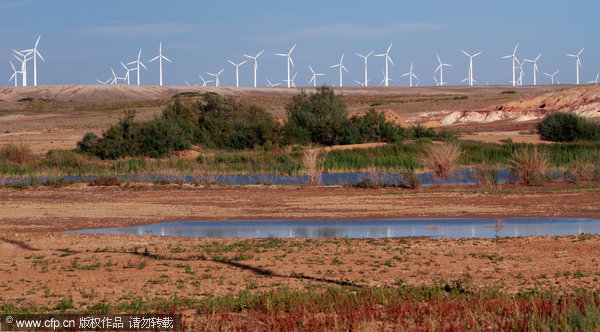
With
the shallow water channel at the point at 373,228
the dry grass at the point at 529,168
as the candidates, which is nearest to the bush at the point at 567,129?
the dry grass at the point at 529,168

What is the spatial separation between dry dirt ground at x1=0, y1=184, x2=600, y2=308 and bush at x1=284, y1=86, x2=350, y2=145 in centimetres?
2283

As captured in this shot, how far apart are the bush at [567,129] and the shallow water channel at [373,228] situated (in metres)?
32.6

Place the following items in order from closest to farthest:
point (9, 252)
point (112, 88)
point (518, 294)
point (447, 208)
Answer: point (518, 294)
point (9, 252)
point (447, 208)
point (112, 88)

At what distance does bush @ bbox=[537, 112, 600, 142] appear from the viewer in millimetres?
50656

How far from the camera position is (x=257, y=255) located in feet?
47.4

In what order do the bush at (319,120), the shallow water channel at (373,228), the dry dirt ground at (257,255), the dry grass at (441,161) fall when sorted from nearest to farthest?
the dry dirt ground at (257,255), the shallow water channel at (373,228), the dry grass at (441,161), the bush at (319,120)

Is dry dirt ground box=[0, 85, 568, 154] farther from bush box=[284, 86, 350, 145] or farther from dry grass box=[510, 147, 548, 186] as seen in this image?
dry grass box=[510, 147, 548, 186]

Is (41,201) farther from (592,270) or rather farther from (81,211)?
(592,270)

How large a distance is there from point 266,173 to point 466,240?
18505 mm

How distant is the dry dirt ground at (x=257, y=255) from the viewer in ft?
37.6

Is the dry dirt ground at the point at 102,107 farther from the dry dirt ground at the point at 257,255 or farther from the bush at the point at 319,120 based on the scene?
the dry dirt ground at the point at 257,255

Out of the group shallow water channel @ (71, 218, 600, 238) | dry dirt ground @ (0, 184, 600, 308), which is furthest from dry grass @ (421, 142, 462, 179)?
shallow water channel @ (71, 218, 600, 238)

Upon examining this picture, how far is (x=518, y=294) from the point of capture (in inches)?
388

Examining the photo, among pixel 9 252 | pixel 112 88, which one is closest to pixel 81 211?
pixel 9 252
